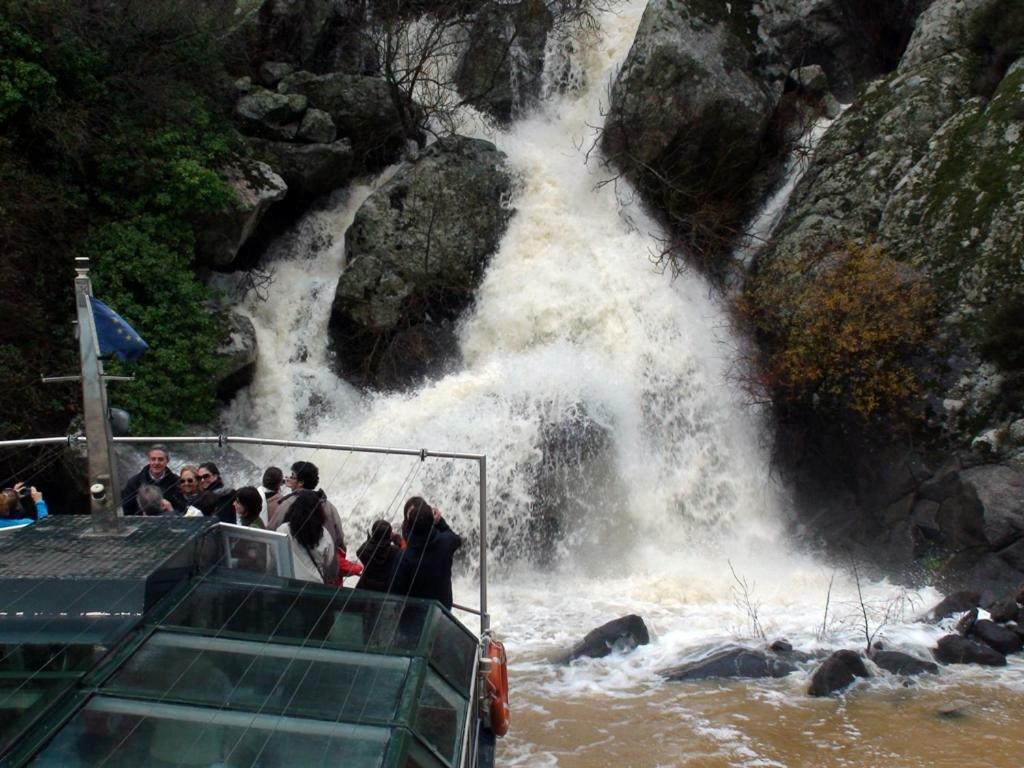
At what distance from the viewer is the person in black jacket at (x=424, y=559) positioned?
18.7 ft

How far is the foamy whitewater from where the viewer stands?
32.9ft

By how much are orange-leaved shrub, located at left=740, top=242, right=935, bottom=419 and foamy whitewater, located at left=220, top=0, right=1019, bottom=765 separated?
83 cm

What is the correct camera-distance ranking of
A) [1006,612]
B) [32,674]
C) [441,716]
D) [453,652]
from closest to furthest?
[32,674], [441,716], [453,652], [1006,612]

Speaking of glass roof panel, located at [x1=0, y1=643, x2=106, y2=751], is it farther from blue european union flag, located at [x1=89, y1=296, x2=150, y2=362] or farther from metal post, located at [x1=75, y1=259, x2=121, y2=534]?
blue european union flag, located at [x1=89, y1=296, x2=150, y2=362]

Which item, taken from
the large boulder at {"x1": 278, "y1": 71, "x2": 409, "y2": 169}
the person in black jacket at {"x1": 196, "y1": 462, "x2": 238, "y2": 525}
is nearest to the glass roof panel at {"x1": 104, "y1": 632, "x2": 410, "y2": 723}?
the person in black jacket at {"x1": 196, "y1": 462, "x2": 238, "y2": 525}

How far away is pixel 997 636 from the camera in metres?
8.88

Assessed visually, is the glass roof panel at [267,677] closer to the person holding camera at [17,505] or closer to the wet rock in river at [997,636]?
the person holding camera at [17,505]

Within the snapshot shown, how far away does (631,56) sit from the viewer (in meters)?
16.2

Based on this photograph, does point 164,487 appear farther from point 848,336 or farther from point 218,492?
point 848,336

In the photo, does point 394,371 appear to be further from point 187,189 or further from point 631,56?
point 631,56

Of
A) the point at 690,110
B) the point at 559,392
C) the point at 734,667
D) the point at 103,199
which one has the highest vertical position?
the point at 690,110

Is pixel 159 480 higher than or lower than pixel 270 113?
lower

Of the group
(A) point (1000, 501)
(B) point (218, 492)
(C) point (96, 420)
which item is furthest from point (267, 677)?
(A) point (1000, 501)

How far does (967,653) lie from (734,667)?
7.14ft
